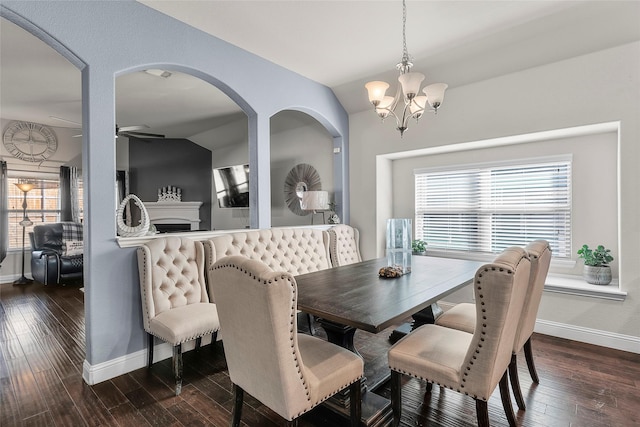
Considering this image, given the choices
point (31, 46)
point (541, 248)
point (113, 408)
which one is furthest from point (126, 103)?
point (541, 248)

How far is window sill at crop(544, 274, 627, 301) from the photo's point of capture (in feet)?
9.48

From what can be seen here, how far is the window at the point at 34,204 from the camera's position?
5.98 meters

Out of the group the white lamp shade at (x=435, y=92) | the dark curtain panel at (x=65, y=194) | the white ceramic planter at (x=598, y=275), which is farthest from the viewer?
the dark curtain panel at (x=65, y=194)

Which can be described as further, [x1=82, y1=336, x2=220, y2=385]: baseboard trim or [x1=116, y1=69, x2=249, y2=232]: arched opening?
[x1=116, y1=69, x2=249, y2=232]: arched opening

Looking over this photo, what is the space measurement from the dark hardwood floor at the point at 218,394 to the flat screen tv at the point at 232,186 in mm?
3693

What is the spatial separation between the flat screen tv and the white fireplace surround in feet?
2.49

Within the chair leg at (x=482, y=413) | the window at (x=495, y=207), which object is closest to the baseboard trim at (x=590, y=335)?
the window at (x=495, y=207)

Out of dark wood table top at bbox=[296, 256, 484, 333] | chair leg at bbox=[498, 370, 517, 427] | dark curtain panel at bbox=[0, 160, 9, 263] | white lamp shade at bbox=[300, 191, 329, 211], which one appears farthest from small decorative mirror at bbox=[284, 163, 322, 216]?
dark curtain panel at bbox=[0, 160, 9, 263]

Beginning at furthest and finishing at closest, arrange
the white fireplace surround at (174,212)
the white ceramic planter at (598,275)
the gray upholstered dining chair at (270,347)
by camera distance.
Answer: the white fireplace surround at (174,212) < the white ceramic planter at (598,275) < the gray upholstered dining chair at (270,347)

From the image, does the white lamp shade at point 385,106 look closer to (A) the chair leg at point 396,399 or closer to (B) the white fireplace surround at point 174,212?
(A) the chair leg at point 396,399

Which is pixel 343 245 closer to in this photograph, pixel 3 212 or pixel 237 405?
pixel 237 405

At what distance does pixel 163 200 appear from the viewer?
6891 millimetres

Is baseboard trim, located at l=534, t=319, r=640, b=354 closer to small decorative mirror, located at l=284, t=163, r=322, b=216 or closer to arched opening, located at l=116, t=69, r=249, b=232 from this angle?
small decorative mirror, located at l=284, t=163, r=322, b=216

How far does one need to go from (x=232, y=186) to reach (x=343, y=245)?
3266mm
